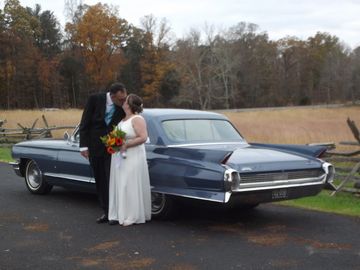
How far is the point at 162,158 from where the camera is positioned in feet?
23.8

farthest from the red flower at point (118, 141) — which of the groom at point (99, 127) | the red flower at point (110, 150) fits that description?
the groom at point (99, 127)

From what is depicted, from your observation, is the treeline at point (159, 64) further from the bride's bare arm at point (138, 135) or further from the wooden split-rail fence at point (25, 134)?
the bride's bare arm at point (138, 135)

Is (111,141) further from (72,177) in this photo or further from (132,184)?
(72,177)

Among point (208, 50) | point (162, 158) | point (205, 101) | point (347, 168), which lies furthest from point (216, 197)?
point (208, 50)

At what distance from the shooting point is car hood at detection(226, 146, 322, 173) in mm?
6586

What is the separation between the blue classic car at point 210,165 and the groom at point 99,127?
559 mm

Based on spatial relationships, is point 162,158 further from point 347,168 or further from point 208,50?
point 208,50

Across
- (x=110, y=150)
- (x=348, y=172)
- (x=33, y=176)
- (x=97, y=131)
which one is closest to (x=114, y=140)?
(x=110, y=150)

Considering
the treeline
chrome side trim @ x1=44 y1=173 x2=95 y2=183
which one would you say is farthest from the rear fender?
the treeline

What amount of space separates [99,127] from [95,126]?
6 cm

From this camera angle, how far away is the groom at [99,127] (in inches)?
293

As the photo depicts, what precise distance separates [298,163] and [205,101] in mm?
75400

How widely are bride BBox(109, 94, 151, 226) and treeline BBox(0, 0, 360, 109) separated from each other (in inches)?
2481

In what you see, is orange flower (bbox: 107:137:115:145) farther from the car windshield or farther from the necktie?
the car windshield
